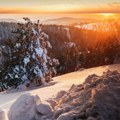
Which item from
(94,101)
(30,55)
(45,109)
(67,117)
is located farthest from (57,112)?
(30,55)

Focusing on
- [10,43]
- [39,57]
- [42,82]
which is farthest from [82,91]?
[10,43]

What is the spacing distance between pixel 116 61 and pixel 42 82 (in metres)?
4.39

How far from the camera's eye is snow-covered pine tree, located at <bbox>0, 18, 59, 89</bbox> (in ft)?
45.1

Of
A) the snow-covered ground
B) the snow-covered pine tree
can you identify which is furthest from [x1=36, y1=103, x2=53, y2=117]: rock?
the snow-covered pine tree

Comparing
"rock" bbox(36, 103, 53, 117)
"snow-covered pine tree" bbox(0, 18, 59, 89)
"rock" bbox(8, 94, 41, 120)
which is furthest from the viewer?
"snow-covered pine tree" bbox(0, 18, 59, 89)

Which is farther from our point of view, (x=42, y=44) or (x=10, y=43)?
(x=10, y=43)

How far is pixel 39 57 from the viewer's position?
548 inches

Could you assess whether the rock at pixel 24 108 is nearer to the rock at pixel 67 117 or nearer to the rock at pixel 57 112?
the rock at pixel 57 112

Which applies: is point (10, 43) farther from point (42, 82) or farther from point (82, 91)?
point (82, 91)

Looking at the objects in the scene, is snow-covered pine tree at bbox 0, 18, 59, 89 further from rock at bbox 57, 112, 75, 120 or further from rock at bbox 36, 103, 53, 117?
rock at bbox 57, 112, 75, 120

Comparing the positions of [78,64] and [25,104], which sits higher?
[25,104]

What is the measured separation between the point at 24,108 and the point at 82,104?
1.11 metres

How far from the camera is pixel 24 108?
6484mm

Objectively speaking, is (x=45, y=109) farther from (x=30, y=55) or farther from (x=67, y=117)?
(x=30, y=55)
